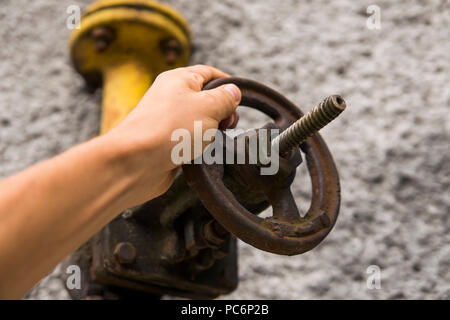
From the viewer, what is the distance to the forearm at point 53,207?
1.36ft

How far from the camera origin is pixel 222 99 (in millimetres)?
614

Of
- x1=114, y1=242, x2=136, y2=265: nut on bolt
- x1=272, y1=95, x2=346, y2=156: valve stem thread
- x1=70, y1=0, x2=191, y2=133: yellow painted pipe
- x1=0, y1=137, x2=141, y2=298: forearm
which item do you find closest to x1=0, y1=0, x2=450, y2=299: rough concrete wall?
x1=70, y1=0, x2=191, y2=133: yellow painted pipe

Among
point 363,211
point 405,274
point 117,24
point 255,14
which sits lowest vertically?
point 405,274

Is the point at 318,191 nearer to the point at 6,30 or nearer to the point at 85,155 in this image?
the point at 85,155

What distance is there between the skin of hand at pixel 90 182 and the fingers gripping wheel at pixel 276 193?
0.17 ft

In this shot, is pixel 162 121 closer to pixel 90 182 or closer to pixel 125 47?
pixel 90 182

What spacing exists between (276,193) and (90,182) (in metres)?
0.28

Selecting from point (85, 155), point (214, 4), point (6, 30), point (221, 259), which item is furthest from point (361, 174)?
point (6, 30)

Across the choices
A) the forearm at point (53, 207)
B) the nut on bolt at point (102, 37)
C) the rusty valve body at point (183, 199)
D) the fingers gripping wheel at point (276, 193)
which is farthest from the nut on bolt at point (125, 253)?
the nut on bolt at point (102, 37)

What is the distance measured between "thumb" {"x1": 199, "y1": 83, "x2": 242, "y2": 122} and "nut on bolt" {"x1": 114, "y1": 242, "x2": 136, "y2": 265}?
0.97 feet

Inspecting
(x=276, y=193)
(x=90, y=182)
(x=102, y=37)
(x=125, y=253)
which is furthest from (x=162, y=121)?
(x=102, y=37)

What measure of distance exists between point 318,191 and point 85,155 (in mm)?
328

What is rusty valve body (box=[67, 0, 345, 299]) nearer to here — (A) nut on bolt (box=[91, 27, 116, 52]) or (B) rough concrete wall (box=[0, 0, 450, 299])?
(A) nut on bolt (box=[91, 27, 116, 52])

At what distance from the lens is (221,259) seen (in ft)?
2.84
